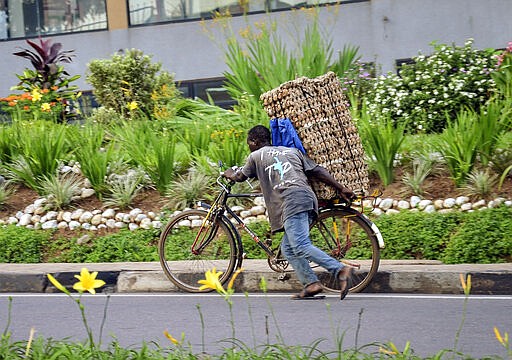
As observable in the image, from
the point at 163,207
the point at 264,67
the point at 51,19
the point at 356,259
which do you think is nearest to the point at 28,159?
the point at 163,207

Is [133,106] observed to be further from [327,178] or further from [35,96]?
[327,178]

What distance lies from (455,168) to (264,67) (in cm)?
370

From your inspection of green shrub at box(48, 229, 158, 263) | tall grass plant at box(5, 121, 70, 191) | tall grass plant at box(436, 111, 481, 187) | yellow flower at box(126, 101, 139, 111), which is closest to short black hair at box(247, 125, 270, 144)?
green shrub at box(48, 229, 158, 263)

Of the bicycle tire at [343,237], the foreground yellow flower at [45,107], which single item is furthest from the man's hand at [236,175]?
the foreground yellow flower at [45,107]

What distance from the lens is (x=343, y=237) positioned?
946 centimetres

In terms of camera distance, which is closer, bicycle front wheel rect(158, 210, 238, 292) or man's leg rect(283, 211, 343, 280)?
man's leg rect(283, 211, 343, 280)

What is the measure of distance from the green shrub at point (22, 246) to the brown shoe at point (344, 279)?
4.45 m

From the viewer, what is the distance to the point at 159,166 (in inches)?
490

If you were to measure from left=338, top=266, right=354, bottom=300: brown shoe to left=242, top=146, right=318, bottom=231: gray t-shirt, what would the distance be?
0.67m

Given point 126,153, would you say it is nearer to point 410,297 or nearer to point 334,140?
point 334,140

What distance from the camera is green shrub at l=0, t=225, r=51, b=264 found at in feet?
37.8

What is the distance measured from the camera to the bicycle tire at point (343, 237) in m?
9.29

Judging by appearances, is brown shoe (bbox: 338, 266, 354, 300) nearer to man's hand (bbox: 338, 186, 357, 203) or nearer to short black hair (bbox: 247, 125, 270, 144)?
man's hand (bbox: 338, 186, 357, 203)

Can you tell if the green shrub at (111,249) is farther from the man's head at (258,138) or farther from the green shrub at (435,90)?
the green shrub at (435,90)
